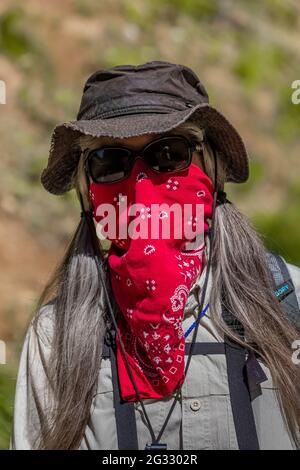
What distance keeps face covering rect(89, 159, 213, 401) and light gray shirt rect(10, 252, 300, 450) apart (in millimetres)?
50

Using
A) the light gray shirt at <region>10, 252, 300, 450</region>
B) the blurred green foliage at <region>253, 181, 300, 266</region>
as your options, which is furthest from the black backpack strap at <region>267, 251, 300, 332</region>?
the blurred green foliage at <region>253, 181, 300, 266</region>

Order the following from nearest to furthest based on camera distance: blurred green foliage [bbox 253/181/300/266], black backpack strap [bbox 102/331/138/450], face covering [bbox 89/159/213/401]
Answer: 1. black backpack strap [bbox 102/331/138/450]
2. face covering [bbox 89/159/213/401]
3. blurred green foliage [bbox 253/181/300/266]

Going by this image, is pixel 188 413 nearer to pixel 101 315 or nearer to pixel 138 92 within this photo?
pixel 101 315

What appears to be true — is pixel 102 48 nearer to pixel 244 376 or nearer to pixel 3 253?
pixel 3 253

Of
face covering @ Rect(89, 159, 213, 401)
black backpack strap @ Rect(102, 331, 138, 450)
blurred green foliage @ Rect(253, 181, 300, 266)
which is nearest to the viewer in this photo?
black backpack strap @ Rect(102, 331, 138, 450)

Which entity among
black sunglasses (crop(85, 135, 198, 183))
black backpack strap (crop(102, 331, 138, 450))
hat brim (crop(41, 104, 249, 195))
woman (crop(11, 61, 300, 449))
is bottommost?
black backpack strap (crop(102, 331, 138, 450))

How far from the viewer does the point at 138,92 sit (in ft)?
8.14

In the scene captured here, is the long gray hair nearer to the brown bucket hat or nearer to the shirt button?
the brown bucket hat

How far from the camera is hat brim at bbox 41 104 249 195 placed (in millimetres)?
2375

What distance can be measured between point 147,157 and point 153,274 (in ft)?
1.16

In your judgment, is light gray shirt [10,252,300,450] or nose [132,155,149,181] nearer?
light gray shirt [10,252,300,450]

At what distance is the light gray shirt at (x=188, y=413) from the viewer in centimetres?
234

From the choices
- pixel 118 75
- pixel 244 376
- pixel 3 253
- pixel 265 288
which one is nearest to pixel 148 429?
pixel 244 376

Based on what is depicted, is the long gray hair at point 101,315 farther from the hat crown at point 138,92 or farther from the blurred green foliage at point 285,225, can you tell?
the blurred green foliage at point 285,225
